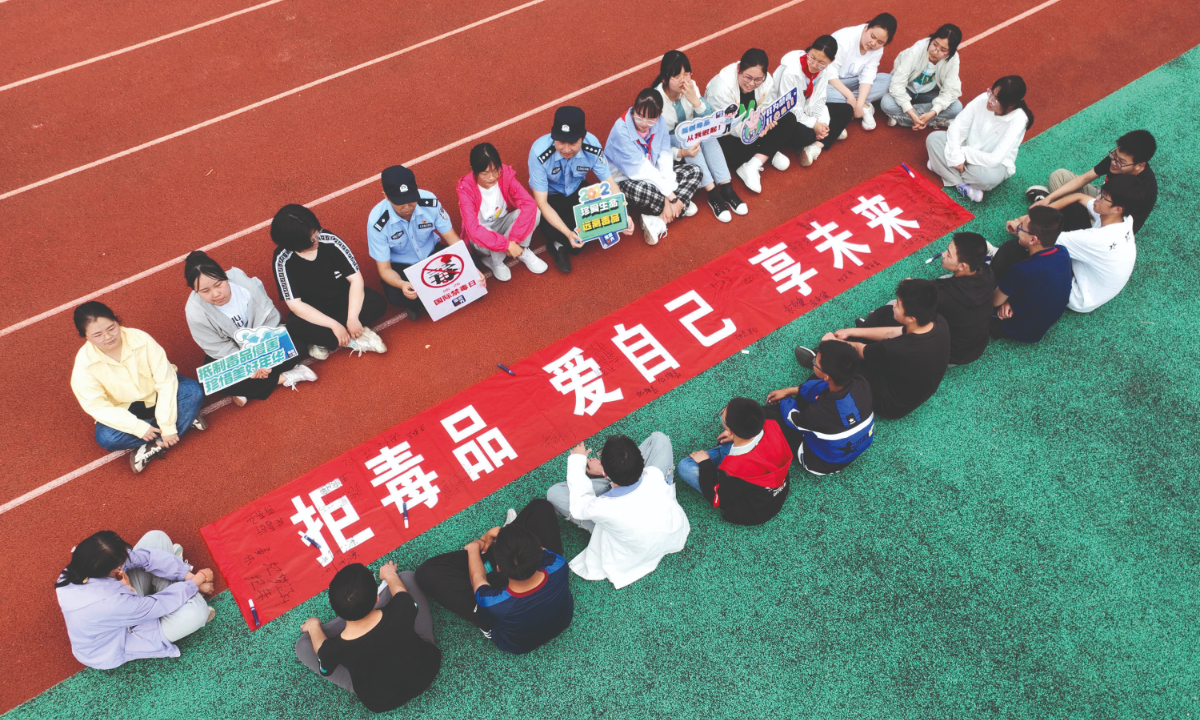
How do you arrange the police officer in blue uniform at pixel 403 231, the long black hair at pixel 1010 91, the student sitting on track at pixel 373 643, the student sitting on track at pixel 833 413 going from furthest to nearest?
the long black hair at pixel 1010 91 < the police officer in blue uniform at pixel 403 231 < the student sitting on track at pixel 833 413 < the student sitting on track at pixel 373 643

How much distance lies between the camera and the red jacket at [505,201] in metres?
5.43

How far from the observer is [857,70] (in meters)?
6.89

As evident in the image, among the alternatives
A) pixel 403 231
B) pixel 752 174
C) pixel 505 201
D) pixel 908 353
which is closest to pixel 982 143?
pixel 752 174

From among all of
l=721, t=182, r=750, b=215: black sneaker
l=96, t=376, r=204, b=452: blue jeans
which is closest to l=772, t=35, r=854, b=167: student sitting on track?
l=721, t=182, r=750, b=215: black sneaker

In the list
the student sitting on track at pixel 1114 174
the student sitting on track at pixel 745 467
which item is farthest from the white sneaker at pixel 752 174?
the student sitting on track at pixel 745 467

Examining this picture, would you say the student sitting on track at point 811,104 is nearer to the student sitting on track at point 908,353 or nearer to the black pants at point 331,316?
the student sitting on track at point 908,353

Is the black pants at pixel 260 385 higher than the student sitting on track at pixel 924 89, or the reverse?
the black pants at pixel 260 385

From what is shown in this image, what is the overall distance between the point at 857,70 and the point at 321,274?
5696mm

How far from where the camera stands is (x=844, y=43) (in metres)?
6.79

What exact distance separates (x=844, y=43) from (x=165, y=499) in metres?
7.40

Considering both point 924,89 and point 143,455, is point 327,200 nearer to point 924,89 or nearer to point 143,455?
point 143,455

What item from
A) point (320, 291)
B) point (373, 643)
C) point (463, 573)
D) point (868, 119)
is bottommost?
point (463, 573)

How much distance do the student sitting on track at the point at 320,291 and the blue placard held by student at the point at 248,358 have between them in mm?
260

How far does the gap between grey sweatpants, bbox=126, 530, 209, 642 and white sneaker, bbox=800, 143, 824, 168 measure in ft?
21.0
